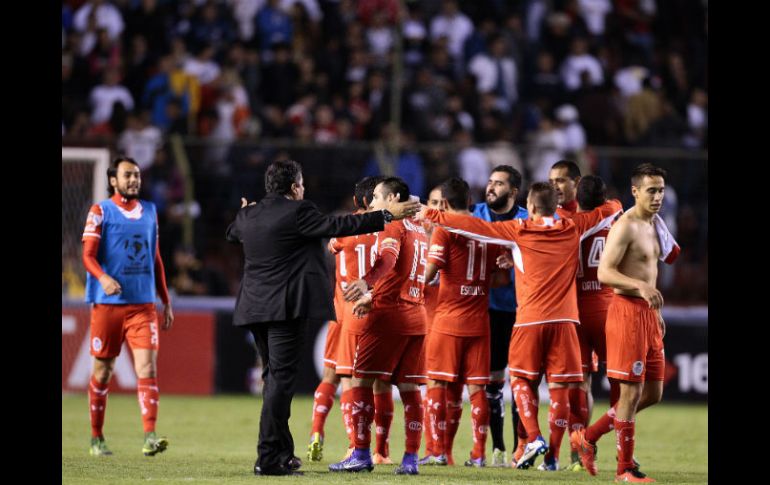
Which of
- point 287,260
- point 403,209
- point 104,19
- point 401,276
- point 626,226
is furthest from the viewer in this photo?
point 104,19

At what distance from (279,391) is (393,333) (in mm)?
1055

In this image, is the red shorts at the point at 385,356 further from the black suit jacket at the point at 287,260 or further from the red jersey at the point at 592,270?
the red jersey at the point at 592,270

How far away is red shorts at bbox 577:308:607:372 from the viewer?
980 centimetres

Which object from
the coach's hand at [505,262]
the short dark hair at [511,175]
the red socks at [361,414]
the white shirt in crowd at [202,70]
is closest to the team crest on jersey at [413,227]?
the coach's hand at [505,262]

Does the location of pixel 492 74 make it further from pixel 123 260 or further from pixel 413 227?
pixel 413 227

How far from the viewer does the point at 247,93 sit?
19.7 metres

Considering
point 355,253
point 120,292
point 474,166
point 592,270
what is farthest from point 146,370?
point 474,166

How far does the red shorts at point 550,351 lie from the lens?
9133 mm

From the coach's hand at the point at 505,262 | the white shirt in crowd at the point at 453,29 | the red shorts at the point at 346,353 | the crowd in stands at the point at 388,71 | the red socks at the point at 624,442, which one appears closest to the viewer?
the red socks at the point at 624,442

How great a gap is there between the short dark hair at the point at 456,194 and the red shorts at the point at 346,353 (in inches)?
48.8

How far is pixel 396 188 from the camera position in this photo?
28.5 feet

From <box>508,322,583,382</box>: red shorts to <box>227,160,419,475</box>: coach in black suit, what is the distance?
1562 millimetres
